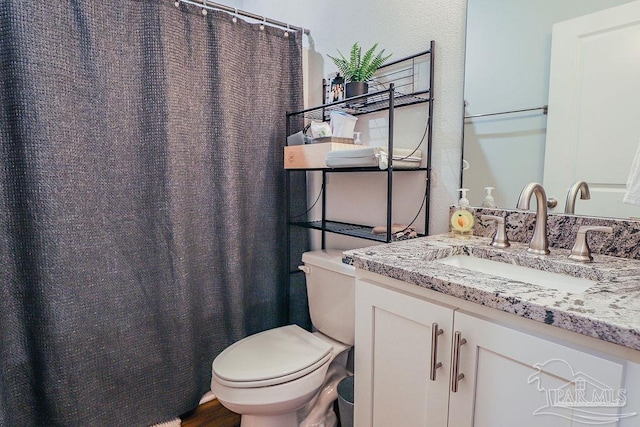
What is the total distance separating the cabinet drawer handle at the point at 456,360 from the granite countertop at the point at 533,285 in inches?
3.6

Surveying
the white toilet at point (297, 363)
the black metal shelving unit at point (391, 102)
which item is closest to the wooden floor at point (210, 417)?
the white toilet at point (297, 363)

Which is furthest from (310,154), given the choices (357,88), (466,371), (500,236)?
(466,371)

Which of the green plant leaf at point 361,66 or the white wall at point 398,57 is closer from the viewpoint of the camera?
the white wall at point 398,57

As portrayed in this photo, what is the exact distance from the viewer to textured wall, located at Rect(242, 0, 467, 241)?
1.32 metres

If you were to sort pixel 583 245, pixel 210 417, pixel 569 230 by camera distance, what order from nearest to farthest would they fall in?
pixel 583 245, pixel 569 230, pixel 210 417

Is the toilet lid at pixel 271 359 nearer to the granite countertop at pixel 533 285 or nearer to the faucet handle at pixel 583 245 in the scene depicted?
the granite countertop at pixel 533 285

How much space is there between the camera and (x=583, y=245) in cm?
95

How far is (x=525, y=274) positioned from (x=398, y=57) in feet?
3.31

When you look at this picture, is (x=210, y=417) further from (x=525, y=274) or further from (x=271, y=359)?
(x=525, y=274)

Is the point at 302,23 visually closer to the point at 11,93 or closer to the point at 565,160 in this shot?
the point at 11,93

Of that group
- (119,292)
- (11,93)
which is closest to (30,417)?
(119,292)

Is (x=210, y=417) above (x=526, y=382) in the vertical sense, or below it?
below

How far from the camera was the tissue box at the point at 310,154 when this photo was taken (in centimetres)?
148

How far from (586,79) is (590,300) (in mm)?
715
